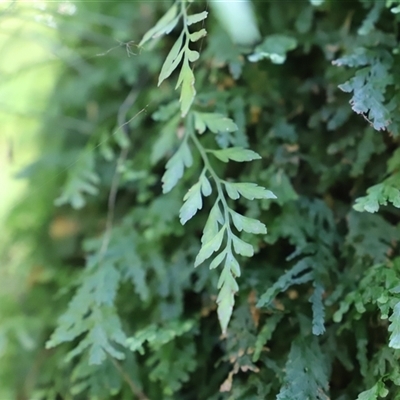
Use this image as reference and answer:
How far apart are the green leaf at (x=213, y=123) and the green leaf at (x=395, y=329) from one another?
31 cm

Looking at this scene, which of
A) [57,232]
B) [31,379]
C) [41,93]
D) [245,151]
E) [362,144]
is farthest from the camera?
[41,93]

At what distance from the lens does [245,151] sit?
623mm

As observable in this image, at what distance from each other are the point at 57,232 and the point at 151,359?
407mm

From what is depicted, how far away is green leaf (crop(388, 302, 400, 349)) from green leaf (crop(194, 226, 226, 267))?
0.22 metres

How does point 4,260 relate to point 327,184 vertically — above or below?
below

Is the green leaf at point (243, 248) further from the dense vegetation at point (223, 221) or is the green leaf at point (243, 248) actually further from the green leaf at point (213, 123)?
the green leaf at point (213, 123)

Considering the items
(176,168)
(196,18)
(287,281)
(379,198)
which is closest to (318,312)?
(287,281)

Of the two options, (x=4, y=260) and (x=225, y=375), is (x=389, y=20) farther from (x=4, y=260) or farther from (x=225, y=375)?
(x=4, y=260)

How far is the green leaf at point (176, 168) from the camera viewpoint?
2.13 feet

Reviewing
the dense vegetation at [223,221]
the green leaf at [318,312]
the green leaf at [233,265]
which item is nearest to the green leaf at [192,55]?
the dense vegetation at [223,221]

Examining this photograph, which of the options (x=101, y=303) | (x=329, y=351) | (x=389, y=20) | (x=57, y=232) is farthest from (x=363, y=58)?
(x=57, y=232)

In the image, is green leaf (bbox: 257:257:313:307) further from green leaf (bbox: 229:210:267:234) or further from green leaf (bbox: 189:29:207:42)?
green leaf (bbox: 189:29:207:42)

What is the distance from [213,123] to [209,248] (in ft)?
0.76

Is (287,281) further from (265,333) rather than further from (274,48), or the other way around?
(274,48)
